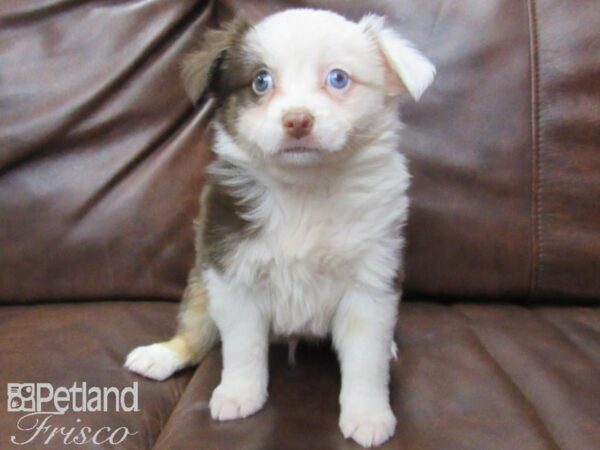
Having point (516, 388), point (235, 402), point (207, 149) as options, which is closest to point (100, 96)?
point (207, 149)

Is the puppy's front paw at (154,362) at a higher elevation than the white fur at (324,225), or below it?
below

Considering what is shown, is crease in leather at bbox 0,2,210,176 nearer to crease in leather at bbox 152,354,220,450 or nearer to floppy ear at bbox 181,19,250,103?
floppy ear at bbox 181,19,250,103

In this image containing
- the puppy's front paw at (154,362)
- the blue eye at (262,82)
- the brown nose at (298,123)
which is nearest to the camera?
the brown nose at (298,123)

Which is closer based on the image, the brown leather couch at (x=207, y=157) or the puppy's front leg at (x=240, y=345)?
the puppy's front leg at (x=240, y=345)

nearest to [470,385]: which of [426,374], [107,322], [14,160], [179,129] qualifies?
[426,374]

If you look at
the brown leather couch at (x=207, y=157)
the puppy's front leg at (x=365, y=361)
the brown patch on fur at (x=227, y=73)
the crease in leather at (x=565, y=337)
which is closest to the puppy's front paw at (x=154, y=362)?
the brown leather couch at (x=207, y=157)

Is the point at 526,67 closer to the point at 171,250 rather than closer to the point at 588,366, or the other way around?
the point at 588,366

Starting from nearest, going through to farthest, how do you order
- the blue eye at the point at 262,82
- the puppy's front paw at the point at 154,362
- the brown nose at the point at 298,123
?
the brown nose at the point at 298,123 < the blue eye at the point at 262,82 < the puppy's front paw at the point at 154,362

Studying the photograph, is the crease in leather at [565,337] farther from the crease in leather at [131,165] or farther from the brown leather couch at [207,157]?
the crease in leather at [131,165]
